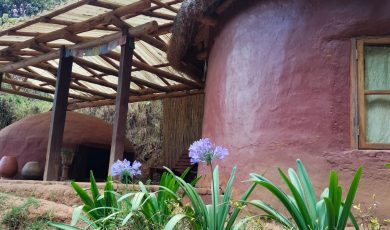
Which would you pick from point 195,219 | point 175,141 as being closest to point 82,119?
point 175,141

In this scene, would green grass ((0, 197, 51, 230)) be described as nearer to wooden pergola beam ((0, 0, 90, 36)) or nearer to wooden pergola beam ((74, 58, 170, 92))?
wooden pergola beam ((0, 0, 90, 36))

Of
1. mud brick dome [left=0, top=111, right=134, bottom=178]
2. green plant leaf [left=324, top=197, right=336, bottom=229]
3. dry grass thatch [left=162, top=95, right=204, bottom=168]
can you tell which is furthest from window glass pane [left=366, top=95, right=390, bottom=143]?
dry grass thatch [left=162, top=95, right=204, bottom=168]

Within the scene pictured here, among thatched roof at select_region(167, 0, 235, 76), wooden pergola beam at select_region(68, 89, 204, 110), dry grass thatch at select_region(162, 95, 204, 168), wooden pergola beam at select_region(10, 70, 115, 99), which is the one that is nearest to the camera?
thatched roof at select_region(167, 0, 235, 76)

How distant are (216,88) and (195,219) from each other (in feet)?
10.1

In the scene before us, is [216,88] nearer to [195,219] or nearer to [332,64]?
[332,64]

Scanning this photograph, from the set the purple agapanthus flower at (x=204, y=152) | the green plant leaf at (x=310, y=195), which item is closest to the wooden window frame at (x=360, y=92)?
the green plant leaf at (x=310, y=195)

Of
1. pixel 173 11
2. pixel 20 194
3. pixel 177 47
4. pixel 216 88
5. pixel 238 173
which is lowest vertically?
pixel 20 194

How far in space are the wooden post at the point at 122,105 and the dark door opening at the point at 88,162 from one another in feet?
7.51

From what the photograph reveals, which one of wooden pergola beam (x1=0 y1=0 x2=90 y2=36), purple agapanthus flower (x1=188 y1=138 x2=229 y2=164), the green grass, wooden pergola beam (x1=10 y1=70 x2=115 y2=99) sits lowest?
the green grass

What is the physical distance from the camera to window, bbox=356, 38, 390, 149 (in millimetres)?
4301

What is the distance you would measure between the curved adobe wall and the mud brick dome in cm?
363

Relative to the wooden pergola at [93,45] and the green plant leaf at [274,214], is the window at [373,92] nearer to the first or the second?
the green plant leaf at [274,214]

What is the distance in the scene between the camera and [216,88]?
5.75 meters

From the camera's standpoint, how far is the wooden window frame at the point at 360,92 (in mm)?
4289
